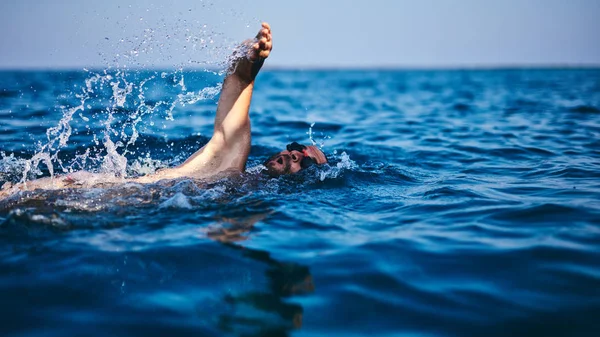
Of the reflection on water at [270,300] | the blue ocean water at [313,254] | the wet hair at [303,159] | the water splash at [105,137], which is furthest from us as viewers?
the wet hair at [303,159]

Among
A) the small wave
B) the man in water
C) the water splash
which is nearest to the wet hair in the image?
the man in water

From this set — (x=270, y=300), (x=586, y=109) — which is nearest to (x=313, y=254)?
(x=270, y=300)

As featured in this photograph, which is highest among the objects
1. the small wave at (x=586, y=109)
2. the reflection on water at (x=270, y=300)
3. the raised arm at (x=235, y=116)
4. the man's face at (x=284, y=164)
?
the raised arm at (x=235, y=116)

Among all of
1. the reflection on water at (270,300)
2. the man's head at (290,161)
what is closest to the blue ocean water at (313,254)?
the reflection on water at (270,300)

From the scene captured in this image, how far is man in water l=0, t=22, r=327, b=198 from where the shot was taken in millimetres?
4949

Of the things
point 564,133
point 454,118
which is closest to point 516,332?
point 564,133

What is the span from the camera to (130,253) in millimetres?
3762

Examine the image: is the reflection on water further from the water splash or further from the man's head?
the water splash

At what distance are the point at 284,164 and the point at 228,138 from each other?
99 centimetres

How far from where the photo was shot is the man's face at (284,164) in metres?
6.15

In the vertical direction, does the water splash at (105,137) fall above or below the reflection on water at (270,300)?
above

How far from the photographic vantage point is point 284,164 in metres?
6.18

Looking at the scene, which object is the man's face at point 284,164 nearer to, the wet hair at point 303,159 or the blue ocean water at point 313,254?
the wet hair at point 303,159

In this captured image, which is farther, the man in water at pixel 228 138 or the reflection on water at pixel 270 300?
the man in water at pixel 228 138
